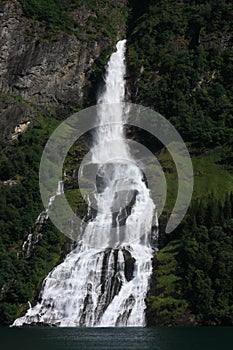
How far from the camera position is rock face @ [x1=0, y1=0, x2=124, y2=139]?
11744 cm

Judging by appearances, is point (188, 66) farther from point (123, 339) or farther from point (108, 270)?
point (123, 339)

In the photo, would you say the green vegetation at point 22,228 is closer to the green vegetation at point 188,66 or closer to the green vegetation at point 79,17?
the green vegetation at point 188,66

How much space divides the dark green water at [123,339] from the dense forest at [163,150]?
26.6ft

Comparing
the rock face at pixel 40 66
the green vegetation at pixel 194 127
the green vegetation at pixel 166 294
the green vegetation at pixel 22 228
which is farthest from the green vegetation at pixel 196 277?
the rock face at pixel 40 66

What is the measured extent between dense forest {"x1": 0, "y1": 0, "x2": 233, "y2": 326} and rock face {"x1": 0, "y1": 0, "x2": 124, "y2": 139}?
2.67ft

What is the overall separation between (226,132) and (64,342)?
200ft

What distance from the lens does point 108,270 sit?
75500mm

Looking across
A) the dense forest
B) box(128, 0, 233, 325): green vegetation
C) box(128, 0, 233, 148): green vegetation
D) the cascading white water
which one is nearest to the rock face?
the dense forest

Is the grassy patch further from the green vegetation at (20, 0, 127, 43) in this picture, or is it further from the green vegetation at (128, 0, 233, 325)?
the green vegetation at (20, 0, 127, 43)

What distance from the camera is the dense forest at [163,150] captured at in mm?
71375

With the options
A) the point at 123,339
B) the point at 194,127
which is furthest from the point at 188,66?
the point at 123,339

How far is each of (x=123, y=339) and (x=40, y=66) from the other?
249 feet

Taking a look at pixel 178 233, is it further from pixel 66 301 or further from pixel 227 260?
pixel 66 301

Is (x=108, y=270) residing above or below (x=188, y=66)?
below
